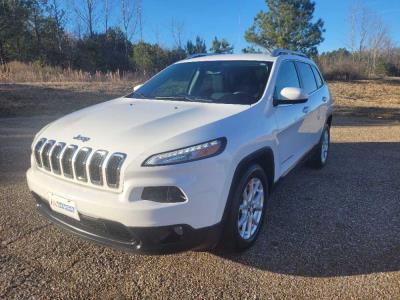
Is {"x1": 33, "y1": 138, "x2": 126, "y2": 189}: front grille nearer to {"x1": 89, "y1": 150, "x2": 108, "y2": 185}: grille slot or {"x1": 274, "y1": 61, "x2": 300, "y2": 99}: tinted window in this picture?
{"x1": 89, "y1": 150, "x2": 108, "y2": 185}: grille slot

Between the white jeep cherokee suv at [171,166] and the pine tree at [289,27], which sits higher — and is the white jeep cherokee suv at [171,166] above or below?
below

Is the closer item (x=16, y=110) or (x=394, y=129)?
(x=394, y=129)

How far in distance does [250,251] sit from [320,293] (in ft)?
2.46

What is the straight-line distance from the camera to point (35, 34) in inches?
1314

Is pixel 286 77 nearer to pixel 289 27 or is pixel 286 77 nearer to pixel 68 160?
pixel 68 160

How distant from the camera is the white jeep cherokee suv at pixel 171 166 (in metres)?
2.59

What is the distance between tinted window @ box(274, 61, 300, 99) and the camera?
13.1 ft

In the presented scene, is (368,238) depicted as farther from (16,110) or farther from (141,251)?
(16,110)

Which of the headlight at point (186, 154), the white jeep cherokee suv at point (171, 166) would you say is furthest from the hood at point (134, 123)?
the headlight at point (186, 154)

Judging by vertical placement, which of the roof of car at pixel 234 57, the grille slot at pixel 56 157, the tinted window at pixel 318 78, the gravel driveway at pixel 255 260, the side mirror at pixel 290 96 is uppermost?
the roof of car at pixel 234 57

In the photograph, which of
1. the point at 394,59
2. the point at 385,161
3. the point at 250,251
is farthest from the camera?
the point at 394,59

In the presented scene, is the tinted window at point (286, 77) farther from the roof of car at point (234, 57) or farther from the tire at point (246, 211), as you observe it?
the tire at point (246, 211)

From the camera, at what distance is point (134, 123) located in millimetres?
3076

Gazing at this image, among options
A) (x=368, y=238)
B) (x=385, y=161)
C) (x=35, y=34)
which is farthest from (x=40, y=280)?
(x=35, y=34)
